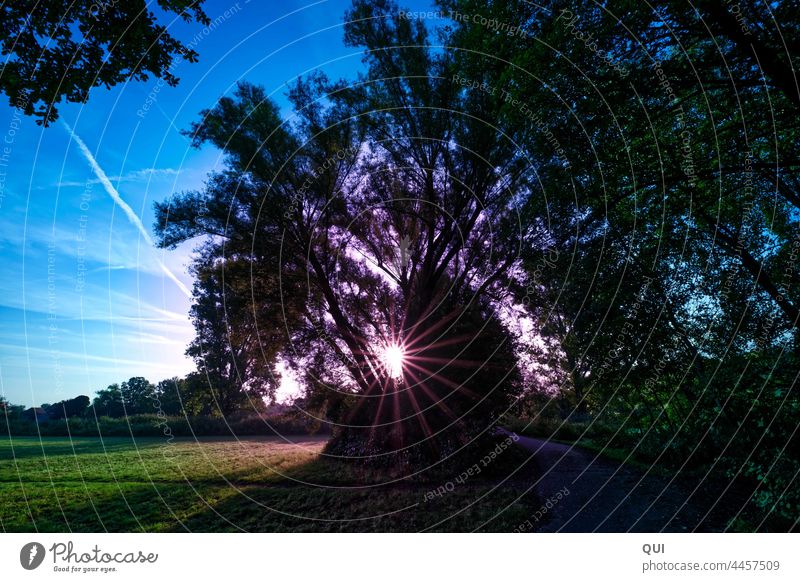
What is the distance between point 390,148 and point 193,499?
15.2 meters

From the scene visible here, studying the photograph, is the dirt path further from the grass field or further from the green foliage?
the green foliage

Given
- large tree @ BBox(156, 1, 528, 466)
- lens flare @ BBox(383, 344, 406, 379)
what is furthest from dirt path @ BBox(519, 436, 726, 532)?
→ lens flare @ BBox(383, 344, 406, 379)

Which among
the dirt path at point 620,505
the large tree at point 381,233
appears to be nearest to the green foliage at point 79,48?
the large tree at point 381,233

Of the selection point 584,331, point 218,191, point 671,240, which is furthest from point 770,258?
point 218,191

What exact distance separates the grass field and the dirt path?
2.06 ft

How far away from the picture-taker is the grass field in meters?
7.20

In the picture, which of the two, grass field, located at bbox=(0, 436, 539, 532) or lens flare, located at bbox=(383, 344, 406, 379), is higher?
lens flare, located at bbox=(383, 344, 406, 379)

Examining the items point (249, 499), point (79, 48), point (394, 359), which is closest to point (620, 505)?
point (249, 499)

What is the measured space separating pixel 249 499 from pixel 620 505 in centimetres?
910

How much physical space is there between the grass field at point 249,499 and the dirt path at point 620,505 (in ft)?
2.06

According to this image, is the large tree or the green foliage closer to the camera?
the green foliage

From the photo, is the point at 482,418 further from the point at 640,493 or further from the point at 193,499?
the point at 193,499

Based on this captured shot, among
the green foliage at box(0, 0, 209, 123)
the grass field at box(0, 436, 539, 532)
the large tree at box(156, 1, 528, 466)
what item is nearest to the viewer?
the green foliage at box(0, 0, 209, 123)
